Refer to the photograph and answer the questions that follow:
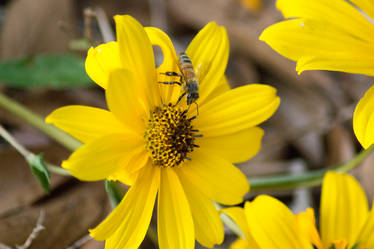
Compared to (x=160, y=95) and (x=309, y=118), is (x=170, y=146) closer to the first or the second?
(x=160, y=95)

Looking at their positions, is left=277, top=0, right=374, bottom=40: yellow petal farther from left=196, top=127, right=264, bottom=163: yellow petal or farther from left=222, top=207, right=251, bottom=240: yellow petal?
left=222, top=207, right=251, bottom=240: yellow petal

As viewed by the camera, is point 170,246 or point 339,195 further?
point 339,195

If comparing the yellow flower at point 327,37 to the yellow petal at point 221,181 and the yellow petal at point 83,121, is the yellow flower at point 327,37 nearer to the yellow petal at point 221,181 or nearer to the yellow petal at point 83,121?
the yellow petal at point 221,181

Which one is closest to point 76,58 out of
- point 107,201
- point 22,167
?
point 22,167

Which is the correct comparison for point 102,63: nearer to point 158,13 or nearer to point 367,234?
point 367,234

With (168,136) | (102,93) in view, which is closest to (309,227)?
(168,136)
